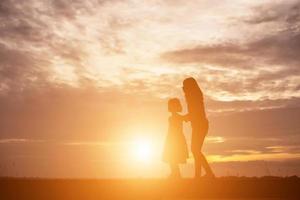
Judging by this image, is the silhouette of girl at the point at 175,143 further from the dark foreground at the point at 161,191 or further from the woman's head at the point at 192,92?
the dark foreground at the point at 161,191

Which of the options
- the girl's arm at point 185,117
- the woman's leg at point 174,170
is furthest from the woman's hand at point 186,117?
the woman's leg at point 174,170

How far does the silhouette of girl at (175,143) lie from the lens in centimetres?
1627

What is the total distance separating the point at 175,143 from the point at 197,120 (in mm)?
1511

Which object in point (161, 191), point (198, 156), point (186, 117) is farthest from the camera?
point (186, 117)

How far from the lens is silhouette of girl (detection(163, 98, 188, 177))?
53.4 ft

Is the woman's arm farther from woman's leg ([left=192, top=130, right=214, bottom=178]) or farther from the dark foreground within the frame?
the dark foreground

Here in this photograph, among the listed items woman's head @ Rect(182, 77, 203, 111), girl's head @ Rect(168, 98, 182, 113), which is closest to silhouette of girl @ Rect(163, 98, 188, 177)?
girl's head @ Rect(168, 98, 182, 113)

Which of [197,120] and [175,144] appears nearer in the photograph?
[197,120]

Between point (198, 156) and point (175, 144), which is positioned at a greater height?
point (175, 144)

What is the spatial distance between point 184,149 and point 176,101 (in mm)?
1682

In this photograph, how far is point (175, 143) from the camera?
16.6 metres

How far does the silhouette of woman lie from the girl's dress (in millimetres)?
945

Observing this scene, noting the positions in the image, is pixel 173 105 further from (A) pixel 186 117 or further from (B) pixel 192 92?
(B) pixel 192 92

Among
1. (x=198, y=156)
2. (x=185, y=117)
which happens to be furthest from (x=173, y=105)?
(x=198, y=156)
